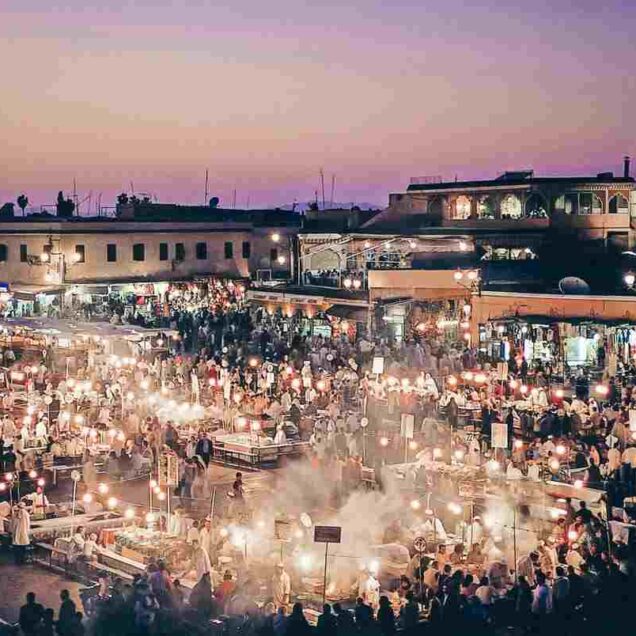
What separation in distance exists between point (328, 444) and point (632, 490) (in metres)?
5.67

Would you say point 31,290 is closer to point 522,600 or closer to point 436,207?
point 436,207

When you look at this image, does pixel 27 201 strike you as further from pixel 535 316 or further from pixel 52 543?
pixel 52 543

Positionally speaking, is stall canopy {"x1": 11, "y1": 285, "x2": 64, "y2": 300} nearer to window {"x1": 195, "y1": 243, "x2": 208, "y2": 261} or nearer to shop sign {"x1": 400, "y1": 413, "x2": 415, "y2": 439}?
window {"x1": 195, "y1": 243, "x2": 208, "y2": 261}

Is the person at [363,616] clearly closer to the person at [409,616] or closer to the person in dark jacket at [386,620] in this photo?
the person in dark jacket at [386,620]

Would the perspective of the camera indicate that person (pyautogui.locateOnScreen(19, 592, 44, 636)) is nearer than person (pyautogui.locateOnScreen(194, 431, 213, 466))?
Yes

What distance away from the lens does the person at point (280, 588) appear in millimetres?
12906

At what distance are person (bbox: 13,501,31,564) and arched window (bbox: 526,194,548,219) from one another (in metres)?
29.6

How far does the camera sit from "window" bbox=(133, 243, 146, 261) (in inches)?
2057

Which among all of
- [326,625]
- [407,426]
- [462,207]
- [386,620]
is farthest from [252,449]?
[462,207]

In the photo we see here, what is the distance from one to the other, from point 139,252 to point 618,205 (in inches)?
855

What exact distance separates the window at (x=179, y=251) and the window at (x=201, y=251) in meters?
0.90

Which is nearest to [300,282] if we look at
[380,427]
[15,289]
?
[15,289]

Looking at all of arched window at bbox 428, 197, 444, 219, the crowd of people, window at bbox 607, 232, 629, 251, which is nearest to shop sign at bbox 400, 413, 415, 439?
the crowd of people

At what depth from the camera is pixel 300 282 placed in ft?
143
